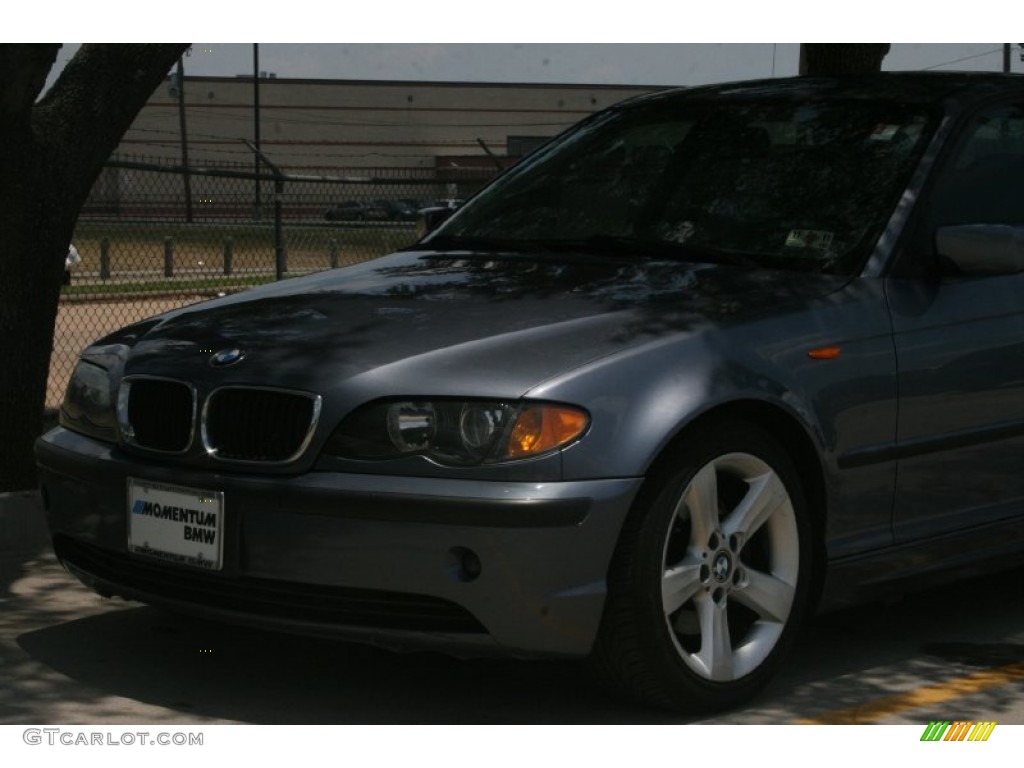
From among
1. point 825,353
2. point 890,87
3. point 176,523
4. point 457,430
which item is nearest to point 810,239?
point 825,353

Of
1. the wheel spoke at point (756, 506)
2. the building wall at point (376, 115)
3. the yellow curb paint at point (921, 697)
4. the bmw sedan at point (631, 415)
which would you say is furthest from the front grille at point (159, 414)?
the building wall at point (376, 115)

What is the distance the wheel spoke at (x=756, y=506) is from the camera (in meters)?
4.95

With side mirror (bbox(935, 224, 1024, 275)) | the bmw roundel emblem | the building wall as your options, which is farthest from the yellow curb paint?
the building wall

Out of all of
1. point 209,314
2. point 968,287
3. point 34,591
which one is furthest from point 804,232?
point 34,591

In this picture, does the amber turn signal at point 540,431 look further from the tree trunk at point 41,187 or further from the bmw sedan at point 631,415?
the tree trunk at point 41,187

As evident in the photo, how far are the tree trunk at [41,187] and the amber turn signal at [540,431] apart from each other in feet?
11.7

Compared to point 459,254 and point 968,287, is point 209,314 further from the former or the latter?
point 968,287

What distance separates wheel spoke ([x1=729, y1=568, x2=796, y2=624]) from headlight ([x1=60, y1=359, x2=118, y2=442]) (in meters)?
1.78

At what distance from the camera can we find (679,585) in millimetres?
4777

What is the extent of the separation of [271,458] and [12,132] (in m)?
3.16

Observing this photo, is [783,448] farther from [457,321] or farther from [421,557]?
[421,557]

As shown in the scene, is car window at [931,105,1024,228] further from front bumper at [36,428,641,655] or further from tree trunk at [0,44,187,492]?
tree trunk at [0,44,187,492]

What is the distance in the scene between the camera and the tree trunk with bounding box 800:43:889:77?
1048 cm

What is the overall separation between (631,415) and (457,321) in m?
0.60
